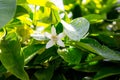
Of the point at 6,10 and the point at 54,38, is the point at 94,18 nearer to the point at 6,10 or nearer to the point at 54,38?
the point at 54,38

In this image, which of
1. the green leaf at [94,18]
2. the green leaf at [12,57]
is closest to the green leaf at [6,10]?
the green leaf at [12,57]

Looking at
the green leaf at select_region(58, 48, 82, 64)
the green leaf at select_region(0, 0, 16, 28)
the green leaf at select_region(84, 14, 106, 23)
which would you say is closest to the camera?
the green leaf at select_region(0, 0, 16, 28)

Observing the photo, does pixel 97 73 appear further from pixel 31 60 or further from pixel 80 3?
pixel 80 3

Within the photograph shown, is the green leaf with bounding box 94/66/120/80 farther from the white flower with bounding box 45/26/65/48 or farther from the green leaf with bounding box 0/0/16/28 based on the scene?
the green leaf with bounding box 0/0/16/28

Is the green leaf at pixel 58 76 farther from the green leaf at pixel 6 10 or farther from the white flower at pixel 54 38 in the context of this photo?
the green leaf at pixel 6 10

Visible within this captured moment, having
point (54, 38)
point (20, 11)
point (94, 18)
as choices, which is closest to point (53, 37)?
point (54, 38)

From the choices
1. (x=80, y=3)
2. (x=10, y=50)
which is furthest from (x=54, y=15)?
(x=80, y=3)

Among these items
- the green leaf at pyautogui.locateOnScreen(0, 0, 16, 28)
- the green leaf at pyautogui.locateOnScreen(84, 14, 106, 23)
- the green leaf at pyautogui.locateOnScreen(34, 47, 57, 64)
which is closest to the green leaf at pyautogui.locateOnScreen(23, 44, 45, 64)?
the green leaf at pyautogui.locateOnScreen(34, 47, 57, 64)
